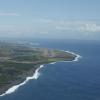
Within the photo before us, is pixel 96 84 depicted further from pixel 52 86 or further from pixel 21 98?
pixel 21 98

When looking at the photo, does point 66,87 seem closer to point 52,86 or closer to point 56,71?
point 52,86

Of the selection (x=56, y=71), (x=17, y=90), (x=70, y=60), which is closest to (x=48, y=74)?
(x=56, y=71)

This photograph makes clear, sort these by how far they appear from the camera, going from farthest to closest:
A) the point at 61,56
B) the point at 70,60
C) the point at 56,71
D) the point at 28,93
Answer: the point at 61,56, the point at 70,60, the point at 56,71, the point at 28,93

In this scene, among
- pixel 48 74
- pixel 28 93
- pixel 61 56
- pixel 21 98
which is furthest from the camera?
pixel 61 56

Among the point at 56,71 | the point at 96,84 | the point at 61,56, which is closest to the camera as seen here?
the point at 96,84

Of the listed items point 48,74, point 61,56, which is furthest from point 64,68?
point 61,56

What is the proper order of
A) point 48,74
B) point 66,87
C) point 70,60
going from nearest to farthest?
1. point 66,87
2. point 48,74
3. point 70,60

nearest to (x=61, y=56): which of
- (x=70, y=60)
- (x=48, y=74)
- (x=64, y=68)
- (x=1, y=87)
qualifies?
(x=70, y=60)

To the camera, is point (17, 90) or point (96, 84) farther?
point (96, 84)

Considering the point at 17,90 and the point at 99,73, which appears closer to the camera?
the point at 17,90
